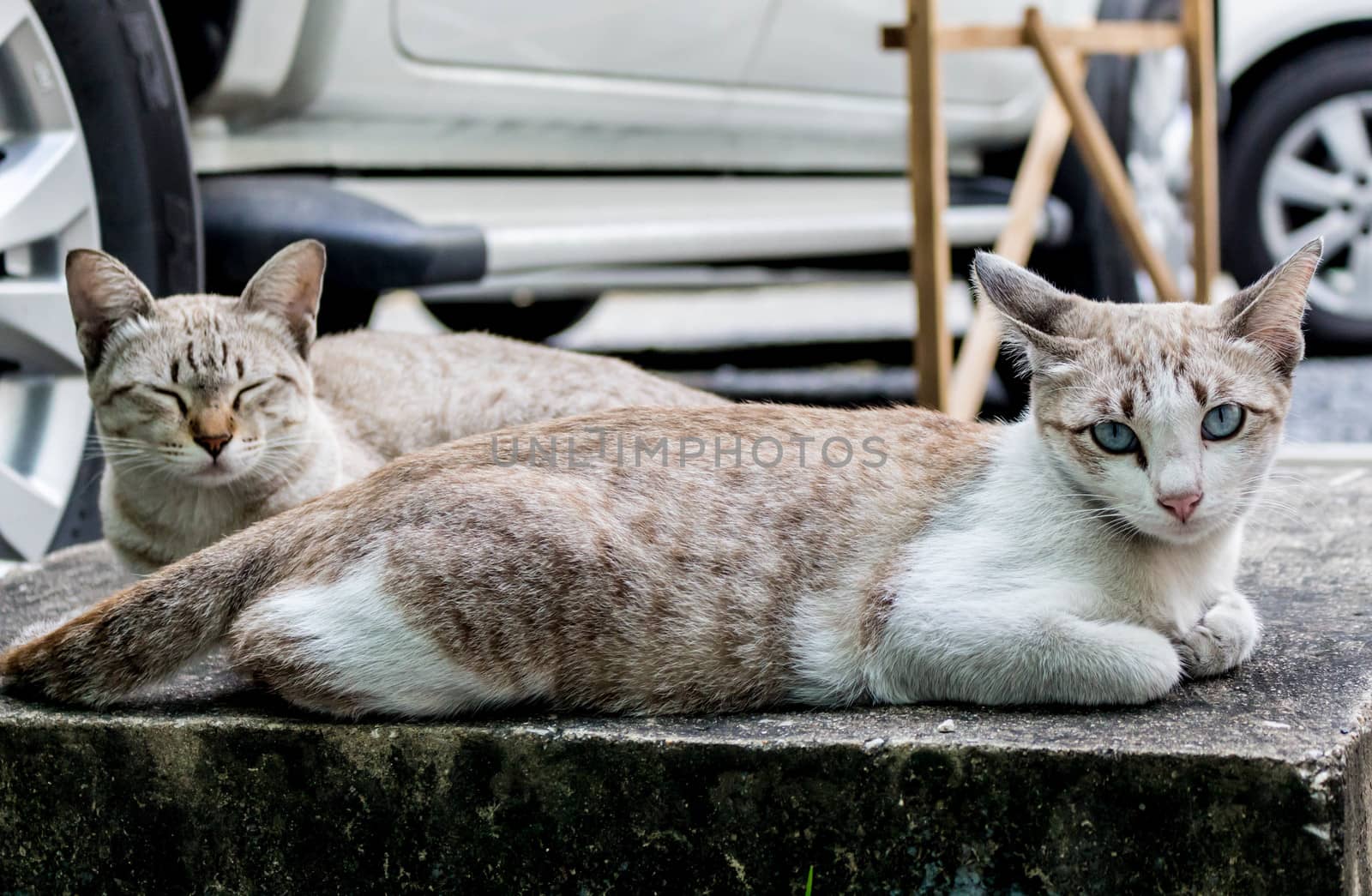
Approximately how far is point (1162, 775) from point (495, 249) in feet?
8.24

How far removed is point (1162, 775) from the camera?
76.0 inches

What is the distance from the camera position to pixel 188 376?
8.98ft

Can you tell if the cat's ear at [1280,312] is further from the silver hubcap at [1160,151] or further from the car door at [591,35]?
the silver hubcap at [1160,151]

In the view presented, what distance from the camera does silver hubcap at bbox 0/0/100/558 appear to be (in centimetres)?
299

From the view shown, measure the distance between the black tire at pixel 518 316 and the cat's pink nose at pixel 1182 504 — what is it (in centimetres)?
470

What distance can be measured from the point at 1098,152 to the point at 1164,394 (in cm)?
239

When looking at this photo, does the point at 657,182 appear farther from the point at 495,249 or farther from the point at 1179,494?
the point at 1179,494

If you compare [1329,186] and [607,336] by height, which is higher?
[1329,186]

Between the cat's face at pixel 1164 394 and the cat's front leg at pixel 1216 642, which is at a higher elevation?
the cat's face at pixel 1164 394

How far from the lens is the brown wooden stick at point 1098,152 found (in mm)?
4203

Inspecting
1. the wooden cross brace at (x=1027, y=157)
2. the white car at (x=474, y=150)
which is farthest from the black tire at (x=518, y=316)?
the wooden cross brace at (x=1027, y=157)

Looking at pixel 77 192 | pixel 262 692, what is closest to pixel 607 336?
pixel 77 192

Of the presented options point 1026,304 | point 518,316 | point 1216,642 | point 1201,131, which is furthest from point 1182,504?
point 518,316

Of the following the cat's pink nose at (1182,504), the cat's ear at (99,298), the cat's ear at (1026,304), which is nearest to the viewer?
the cat's pink nose at (1182,504)
